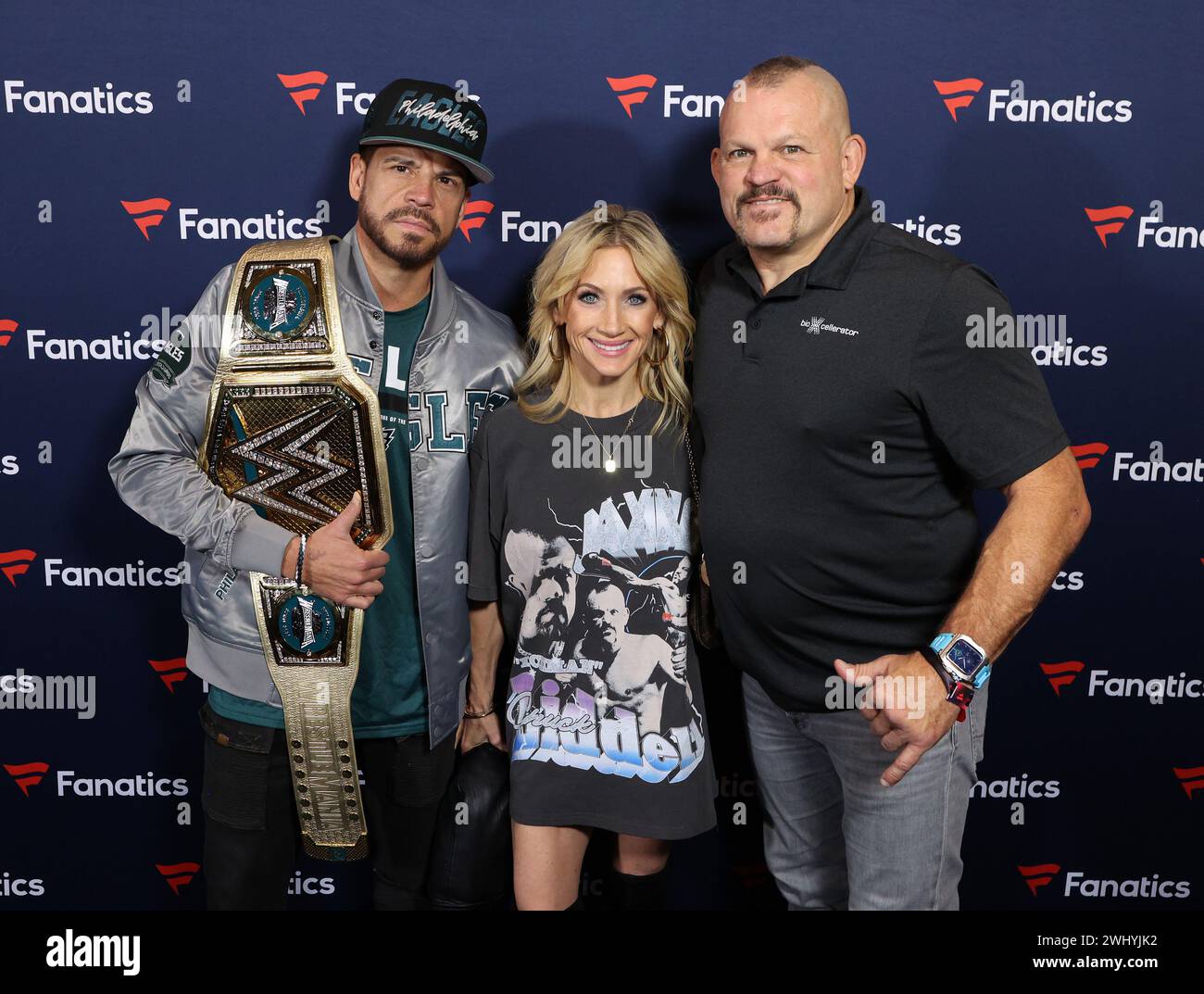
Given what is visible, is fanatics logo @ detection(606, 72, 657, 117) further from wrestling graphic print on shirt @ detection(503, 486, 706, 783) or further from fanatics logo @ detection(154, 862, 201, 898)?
fanatics logo @ detection(154, 862, 201, 898)

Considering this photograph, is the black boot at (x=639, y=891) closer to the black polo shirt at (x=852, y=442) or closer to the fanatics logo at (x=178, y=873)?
the black polo shirt at (x=852, y=442)

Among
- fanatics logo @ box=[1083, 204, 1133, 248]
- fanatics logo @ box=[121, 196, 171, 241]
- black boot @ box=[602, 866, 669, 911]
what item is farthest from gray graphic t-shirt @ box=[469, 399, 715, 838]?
fanatics logo @ box=[1083, 204, 1133, 248]

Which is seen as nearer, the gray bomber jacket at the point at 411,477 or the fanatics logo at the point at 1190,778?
the gray bomber jacket at the point at 411,477

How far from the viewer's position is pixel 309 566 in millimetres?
2100

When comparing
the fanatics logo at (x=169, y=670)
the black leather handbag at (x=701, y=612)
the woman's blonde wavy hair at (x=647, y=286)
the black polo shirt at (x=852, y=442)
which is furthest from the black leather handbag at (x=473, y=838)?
the fanatics logo at (x=169, y=670)

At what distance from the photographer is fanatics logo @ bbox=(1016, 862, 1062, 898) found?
289 centimetres

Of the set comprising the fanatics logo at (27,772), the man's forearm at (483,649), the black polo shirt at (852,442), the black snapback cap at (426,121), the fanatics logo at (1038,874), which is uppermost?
the black snapback cap at (426,121)

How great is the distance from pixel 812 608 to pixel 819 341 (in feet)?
1.70

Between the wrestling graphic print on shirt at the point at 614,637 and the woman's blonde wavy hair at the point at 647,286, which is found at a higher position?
the woman's blonde wavy hair at the point at 647,286

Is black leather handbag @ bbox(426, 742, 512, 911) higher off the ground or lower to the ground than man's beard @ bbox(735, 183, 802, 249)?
lower

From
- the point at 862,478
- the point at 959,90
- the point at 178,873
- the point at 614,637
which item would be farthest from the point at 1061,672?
the point at 178,873

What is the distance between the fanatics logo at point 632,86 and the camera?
8.04ft

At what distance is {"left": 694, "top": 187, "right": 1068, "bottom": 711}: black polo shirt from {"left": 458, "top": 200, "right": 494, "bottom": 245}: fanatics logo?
2.34 feet

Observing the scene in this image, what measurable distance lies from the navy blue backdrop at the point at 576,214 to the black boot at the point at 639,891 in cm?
56
